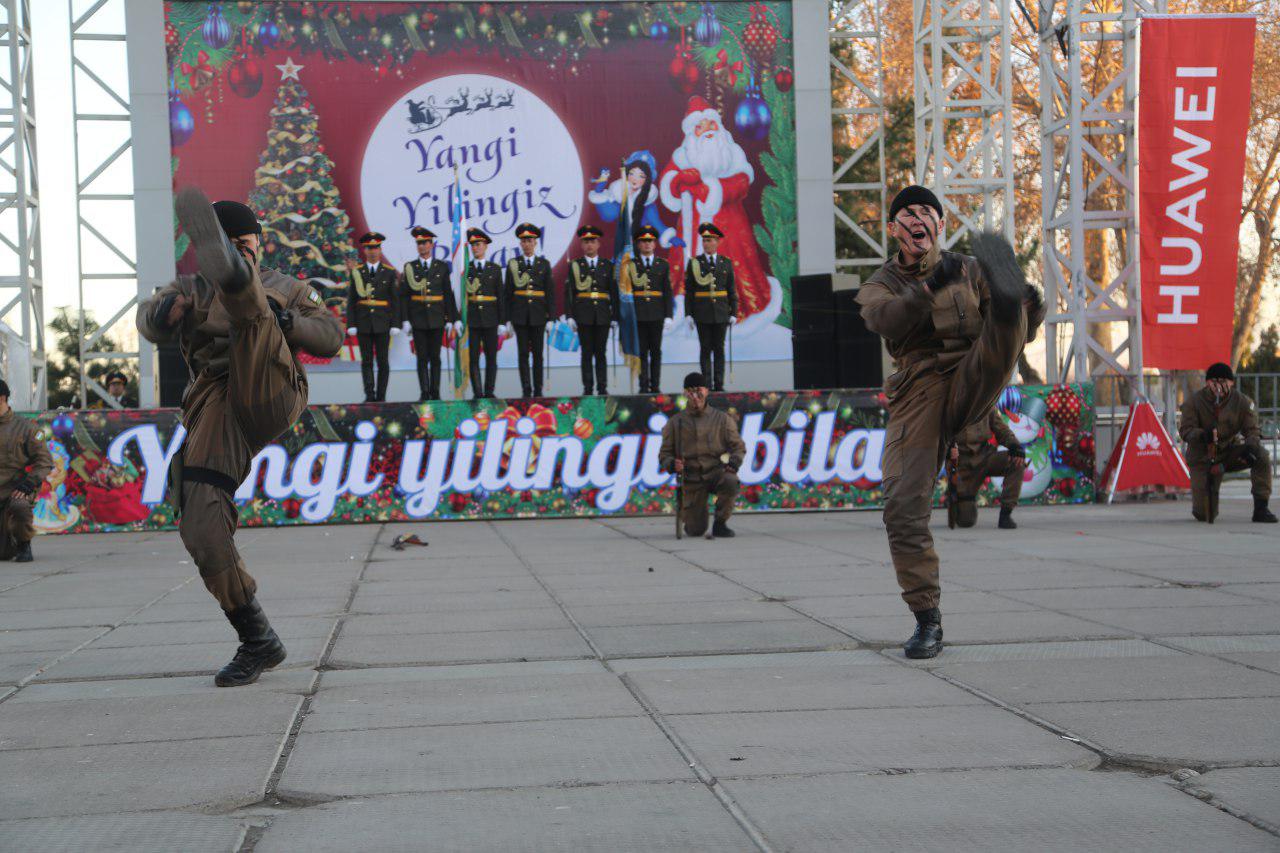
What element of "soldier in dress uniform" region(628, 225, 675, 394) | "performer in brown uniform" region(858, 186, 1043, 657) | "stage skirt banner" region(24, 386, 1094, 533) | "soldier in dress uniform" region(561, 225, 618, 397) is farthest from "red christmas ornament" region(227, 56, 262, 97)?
"performer in brown uniform" region(858, 186, 1043, 657)

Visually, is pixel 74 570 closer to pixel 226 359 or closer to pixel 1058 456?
pixel 226 359

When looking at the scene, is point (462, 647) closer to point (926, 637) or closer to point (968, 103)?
point (926, 637)

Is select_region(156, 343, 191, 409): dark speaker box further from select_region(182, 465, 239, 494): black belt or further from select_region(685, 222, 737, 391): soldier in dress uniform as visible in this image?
select_region(182, 465, 239, 494): black belt

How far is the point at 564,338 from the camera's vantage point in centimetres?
2066

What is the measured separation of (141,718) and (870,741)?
95.2 inches

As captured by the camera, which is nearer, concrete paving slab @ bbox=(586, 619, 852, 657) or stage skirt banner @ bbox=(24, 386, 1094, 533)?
concrete paving slab @ bbox=(586, 619, 852, 657)

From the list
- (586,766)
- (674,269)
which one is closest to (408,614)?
(586,766)

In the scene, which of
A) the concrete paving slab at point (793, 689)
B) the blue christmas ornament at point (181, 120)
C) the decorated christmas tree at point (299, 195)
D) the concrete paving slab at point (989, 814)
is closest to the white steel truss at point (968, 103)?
the decorated christmas tree at point (299, 195)

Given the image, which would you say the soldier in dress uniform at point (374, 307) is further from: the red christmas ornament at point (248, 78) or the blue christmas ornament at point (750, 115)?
the blue christmas ornament at point (750, 115)

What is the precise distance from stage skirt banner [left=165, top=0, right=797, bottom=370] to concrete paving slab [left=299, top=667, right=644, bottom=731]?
15143mm

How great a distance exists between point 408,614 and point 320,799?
157 inches

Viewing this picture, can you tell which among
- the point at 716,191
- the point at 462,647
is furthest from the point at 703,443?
the point at 716,191

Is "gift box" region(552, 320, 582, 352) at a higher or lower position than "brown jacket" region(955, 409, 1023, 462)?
higher

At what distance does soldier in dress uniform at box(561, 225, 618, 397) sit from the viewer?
56.8 ft
